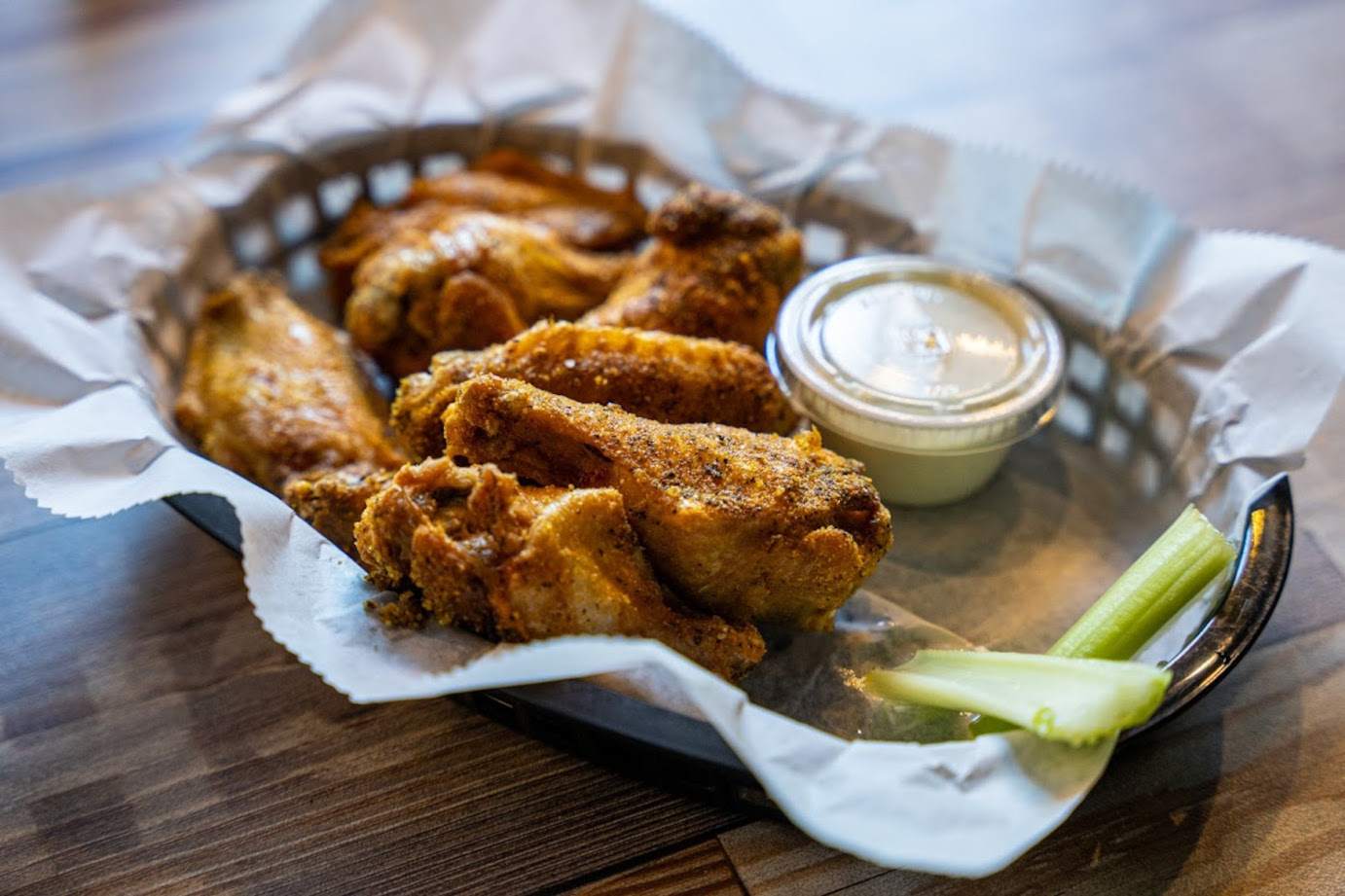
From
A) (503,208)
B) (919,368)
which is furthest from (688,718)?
(503,208)

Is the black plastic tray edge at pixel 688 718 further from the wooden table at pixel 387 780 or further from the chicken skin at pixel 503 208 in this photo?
the chicken skin at pixel 503 208

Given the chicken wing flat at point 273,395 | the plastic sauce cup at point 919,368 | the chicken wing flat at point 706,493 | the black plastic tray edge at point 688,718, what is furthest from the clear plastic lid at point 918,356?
the chicken wing flat at point 273,395

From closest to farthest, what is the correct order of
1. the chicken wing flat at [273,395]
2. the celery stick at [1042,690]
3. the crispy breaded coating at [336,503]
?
1. the celery stick at [1042,690]
2. the crispy breaded coating at [336,503]
3. the chicken wing flat at [273,395]

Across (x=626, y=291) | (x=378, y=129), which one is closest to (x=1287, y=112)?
(x=626, y=291)

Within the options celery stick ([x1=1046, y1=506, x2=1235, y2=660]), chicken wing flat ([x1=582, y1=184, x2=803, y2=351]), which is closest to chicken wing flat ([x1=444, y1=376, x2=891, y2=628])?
celery stick ([x1=1046, y1=506, x2=1235, y2=660])

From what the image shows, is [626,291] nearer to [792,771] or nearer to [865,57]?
[792,771]

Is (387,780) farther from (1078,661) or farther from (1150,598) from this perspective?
(1150,598)
